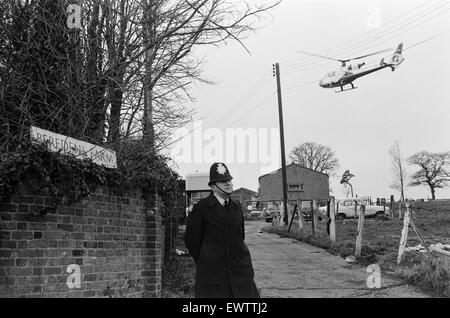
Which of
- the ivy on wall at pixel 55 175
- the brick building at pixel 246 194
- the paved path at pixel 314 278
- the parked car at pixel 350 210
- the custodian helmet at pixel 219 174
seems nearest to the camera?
the custodian helmet at pixel 219 174

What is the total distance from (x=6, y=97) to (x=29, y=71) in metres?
0.47

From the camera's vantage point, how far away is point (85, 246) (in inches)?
236

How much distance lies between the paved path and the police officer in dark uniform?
3.99m

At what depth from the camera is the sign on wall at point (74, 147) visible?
5.59 m

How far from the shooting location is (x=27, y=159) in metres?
5.26

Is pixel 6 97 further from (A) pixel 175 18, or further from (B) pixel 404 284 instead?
(B) pixel 404 284

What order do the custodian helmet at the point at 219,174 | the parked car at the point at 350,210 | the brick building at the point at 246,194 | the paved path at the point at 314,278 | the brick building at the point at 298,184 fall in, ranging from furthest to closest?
the brick building at the point at 246,194 → the brick building at the point at 298,184 → the parked car at the point at 350,210 → the paved path at the point at 314,278 → the custodian helmet at the point at 219,174

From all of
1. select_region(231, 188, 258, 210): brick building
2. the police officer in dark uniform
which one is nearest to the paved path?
the police officer in dark uniform

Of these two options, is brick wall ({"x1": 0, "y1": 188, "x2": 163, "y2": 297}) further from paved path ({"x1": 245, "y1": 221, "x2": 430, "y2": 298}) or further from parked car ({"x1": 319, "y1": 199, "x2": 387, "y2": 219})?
parked car ({"x1": 319, "y1": 199, "x2": 387, "y2": 219})

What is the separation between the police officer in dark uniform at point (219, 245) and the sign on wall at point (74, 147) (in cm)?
202

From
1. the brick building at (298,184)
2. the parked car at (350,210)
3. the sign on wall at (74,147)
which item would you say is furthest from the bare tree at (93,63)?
the brick building at (298,184)

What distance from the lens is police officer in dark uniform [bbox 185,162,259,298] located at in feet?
14.9

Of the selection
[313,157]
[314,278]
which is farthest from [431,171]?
[314,278]

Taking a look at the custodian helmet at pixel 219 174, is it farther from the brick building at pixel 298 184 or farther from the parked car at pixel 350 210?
the brick building at pixel 298 184
